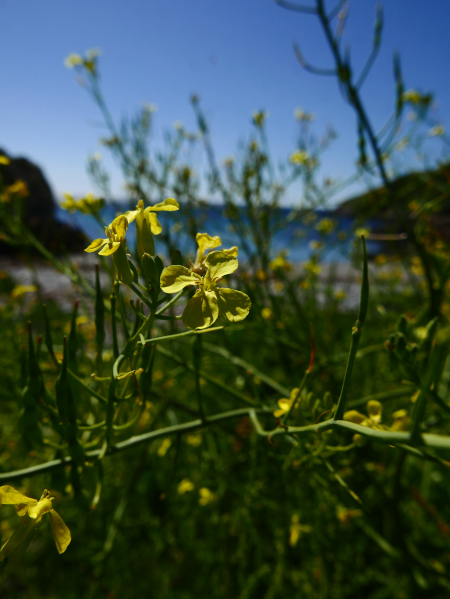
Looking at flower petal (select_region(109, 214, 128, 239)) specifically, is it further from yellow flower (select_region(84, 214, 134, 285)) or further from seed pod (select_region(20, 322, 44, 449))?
seed pod (select_region(20, 322, 44, 449))

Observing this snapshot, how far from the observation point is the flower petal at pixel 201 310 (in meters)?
0.40

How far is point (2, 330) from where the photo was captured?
3.83 feet

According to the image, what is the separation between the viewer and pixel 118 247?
445 mm

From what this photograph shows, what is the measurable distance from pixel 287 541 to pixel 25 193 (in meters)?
1.75

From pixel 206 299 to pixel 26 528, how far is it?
11.9 inches

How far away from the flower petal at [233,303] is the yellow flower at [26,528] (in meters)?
0.28

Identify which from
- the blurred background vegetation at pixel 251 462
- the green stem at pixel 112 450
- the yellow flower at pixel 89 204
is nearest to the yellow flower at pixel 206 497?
the blurred background vegetation at pixel 251 462

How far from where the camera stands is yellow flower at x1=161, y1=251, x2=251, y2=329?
40 cm

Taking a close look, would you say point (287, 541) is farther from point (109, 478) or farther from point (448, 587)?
point (109, 478)

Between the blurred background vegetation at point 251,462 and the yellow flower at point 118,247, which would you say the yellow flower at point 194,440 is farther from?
the yellow flower at point 118,247

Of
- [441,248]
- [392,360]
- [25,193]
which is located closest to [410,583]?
[392,360]

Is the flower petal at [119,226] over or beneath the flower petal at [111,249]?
over

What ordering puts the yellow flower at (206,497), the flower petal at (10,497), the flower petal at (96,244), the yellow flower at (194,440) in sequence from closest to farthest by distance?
the flower petal at (10,497), the flower petal at (96,244), the yellow flower at (206,497), the yellow flower at (194,440)

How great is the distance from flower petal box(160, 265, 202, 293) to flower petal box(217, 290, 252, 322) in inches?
1.5
